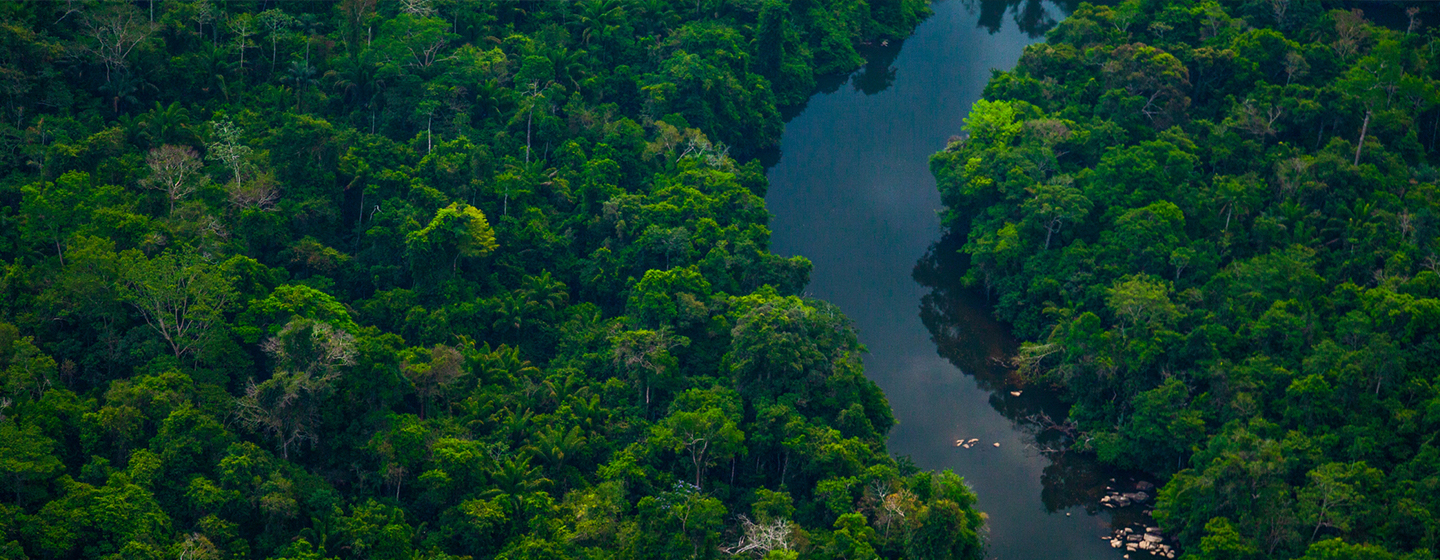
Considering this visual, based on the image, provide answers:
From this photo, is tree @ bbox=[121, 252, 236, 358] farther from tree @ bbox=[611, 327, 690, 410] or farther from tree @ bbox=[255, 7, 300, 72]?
tree @ bbox=[255, 7, 300, 72]

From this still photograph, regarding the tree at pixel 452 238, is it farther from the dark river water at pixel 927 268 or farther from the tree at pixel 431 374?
the dark river water at pixel 927 268

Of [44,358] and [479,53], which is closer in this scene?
[44,358]

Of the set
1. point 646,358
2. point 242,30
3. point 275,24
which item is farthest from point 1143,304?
point 242,30

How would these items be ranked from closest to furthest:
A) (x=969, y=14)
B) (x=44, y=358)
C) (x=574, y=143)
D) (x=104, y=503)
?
(x=104, y=503) < (x=44, y=358) < (x=574, y=143) < (x=969, y=14)

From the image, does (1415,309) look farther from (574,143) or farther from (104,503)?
(104,503)

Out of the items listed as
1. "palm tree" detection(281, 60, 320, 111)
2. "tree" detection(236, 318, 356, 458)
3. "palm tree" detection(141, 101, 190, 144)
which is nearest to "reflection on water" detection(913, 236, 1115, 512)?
"tree" detection(236, 318, 356, 458)

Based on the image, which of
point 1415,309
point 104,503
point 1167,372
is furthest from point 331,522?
point 1415,309

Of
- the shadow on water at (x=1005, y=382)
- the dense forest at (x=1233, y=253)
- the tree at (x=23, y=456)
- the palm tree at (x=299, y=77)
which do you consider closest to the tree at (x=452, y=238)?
the palm tree at (x=299, y=77)
